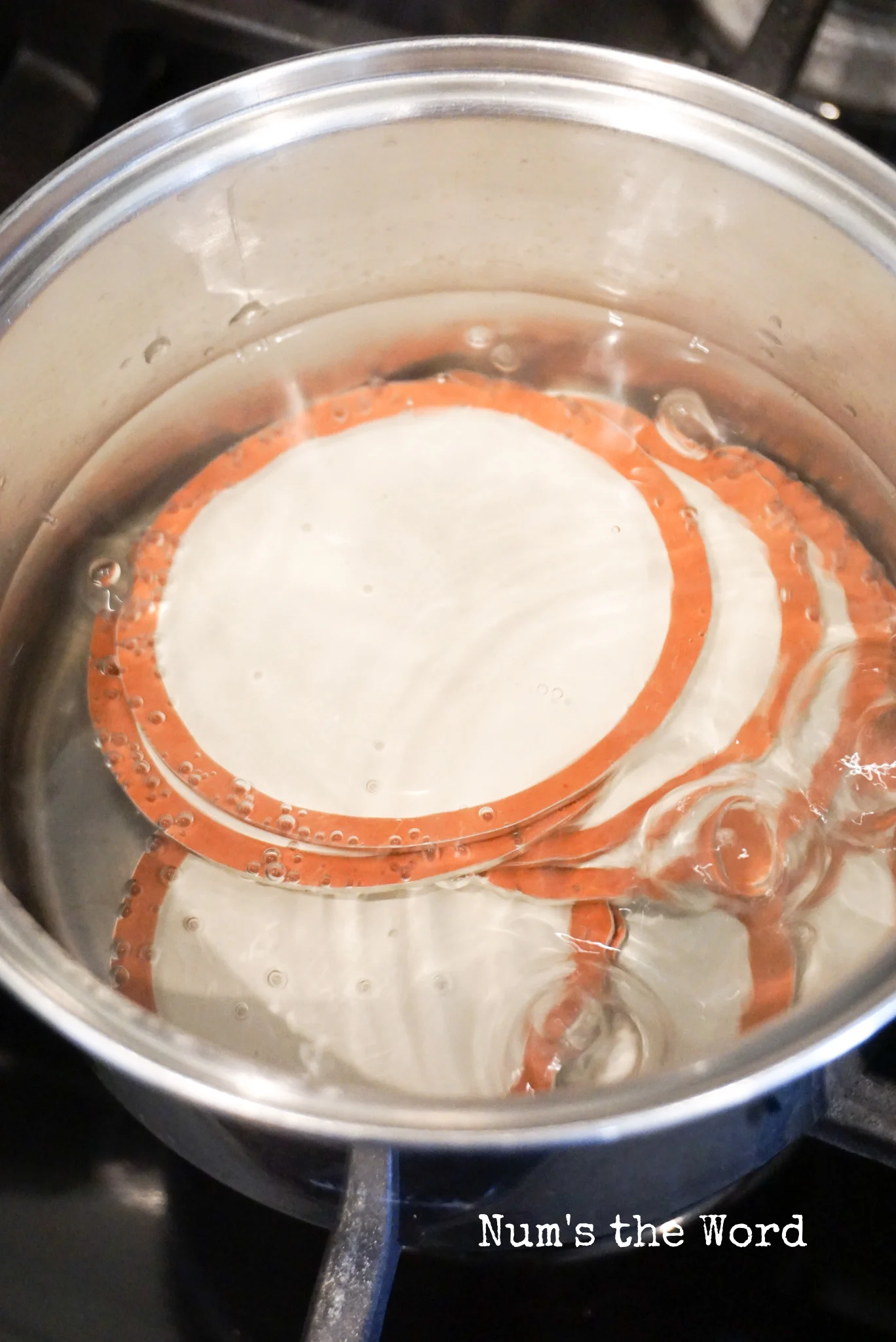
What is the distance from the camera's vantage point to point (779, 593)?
658mm

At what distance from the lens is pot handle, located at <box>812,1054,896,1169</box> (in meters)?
0.46

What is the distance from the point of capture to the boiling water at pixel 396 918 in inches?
20.7

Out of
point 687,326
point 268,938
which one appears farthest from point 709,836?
point 687,326

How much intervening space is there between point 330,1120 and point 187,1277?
24 centimetres

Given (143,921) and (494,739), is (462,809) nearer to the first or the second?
(494,739)

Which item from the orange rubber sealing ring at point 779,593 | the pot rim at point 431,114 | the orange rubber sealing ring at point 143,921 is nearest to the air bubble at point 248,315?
the pot rim at point 431,114

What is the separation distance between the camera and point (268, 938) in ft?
1.86

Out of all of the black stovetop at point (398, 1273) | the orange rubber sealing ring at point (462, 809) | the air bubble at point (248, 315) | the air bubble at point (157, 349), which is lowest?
the black stovetop at point (398, 1273)

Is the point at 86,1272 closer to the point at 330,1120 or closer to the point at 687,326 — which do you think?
the point at 330,1120

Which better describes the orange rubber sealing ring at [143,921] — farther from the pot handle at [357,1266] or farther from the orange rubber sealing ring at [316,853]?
the pot handle at [357,1266]

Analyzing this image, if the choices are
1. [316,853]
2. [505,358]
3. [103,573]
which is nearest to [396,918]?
[316,853]

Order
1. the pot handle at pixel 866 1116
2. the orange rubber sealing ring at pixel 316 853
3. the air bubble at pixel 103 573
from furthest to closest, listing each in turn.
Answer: the air bubble at pixel 103 573
the orange rubber sealing ring at pixel 316 853
the pot handle at pixel 866 1116

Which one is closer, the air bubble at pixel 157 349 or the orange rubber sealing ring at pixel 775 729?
the orange rubber sealing ring at pixel 775 729

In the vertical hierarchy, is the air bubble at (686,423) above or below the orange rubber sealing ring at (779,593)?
above
